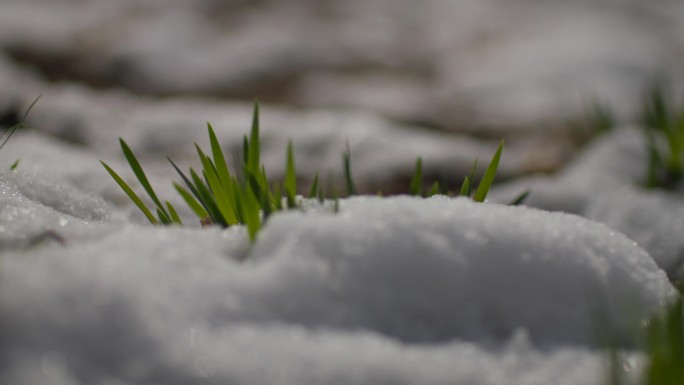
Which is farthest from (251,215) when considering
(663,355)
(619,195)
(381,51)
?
(381,51)

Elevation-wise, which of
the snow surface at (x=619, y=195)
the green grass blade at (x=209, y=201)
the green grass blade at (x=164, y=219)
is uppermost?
the green grass blade at (x=209, y=201)

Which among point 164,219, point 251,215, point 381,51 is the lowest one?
point 381,51

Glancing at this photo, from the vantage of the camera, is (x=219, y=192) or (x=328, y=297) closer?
(x=328, y=297)

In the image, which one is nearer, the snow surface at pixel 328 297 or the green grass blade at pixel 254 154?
the snow surface at pixel 328 297

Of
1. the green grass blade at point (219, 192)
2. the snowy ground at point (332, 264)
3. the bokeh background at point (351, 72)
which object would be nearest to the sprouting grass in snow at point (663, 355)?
the snowy ground at point (332, 264)

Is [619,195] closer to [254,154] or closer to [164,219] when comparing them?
[254,154]

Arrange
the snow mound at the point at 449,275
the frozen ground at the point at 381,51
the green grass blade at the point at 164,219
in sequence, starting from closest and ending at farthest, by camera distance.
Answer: the snow mound at the point at 449,275, the green grass blade at the point at 164,219, the frozen ground at the point at 381,51

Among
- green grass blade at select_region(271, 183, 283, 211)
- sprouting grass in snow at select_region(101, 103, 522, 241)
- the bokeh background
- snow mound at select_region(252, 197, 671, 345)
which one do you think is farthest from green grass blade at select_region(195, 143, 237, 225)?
the bokeh background

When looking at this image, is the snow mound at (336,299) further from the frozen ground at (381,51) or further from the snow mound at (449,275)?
the frozen ground at (381,51)

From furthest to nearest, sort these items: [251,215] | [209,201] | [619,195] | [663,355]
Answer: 1. [619,195]
2. [209,201]
3. [251,215]
4. [663,355]

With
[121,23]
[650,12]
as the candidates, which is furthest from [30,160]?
[650,12]
